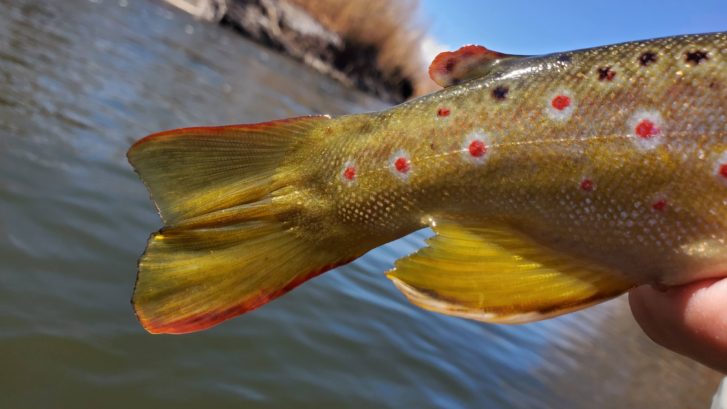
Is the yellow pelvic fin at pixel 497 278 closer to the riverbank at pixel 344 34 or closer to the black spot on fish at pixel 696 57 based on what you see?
the black spot on fish at pixel 696 57

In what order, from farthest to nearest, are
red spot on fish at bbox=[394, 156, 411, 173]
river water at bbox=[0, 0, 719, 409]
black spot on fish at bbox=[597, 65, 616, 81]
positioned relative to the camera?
river water at bbox=[0, 0, 719, 409], red spot on fish at bbox=[394, 156, 411, 173], black spot on fish at bbox=[597, 65, 616, 81]

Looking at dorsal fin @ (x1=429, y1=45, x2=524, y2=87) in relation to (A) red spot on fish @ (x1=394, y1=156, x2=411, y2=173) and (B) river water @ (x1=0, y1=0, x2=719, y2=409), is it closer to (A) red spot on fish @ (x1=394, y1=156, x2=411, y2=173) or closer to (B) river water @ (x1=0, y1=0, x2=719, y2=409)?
(A) red spot on fish @ (x1=394, y1=156, x2=411, y2=173)

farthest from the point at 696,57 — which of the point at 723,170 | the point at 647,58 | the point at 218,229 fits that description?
the point at 218,229

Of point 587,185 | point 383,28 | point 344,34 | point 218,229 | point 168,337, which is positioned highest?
point 383,28

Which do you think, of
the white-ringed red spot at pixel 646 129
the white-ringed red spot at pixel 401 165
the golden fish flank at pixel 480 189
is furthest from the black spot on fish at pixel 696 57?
the white-ringed red spot at pixel 401 165

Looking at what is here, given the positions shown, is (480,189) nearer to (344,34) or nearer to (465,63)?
(465,63)

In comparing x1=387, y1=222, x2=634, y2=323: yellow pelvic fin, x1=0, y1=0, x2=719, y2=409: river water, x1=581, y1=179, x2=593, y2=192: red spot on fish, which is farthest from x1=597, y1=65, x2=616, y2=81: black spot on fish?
x1=0, y1=0, x2=719, y2=409: river water
